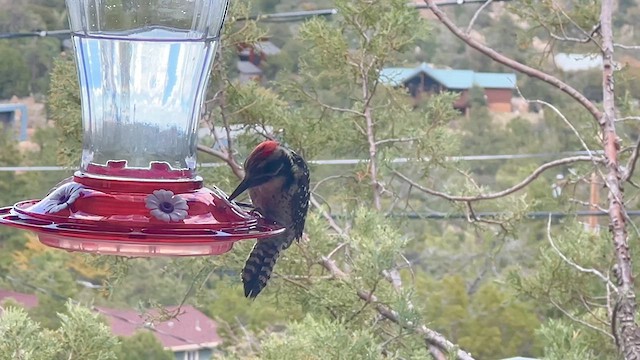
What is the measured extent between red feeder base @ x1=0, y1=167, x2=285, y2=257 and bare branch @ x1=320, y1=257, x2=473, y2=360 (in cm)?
140

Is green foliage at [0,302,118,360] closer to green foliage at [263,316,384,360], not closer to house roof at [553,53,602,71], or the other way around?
green foliage at [263,316,384,360]

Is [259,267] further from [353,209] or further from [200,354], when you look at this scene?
[200,354]

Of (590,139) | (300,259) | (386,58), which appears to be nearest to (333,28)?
(386,58)

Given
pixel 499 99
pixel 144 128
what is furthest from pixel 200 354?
pixel 144 128

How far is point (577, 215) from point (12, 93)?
198 centimetres

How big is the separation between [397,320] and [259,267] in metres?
0.57

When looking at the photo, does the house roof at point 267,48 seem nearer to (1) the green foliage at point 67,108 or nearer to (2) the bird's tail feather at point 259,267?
(1) the green foliage at point 67,108

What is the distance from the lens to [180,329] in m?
3.79

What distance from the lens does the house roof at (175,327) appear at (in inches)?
139

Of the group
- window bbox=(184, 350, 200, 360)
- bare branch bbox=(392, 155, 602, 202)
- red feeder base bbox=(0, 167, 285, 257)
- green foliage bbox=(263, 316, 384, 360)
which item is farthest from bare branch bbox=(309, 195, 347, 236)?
red feeder base bbox=(0, 167, 285, 257)

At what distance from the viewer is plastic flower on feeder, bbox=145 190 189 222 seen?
1228mm

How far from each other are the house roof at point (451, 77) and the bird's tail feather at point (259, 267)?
895mm

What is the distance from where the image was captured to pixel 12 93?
358 cm

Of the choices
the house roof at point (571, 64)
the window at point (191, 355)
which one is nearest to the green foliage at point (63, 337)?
the window at point (191, 355)
